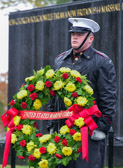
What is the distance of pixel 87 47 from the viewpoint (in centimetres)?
468

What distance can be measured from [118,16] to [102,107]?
13.8ft

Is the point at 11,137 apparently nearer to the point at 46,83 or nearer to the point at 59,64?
the point at 46,83

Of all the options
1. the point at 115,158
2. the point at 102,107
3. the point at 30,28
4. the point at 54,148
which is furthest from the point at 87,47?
the point at 30,28

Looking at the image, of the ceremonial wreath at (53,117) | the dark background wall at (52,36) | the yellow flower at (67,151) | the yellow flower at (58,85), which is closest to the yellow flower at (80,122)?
the ceremonial wreath at (53,117)

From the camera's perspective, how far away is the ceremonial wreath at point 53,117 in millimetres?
4215

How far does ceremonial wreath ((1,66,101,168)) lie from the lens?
4215 millimetres

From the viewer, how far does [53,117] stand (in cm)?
443

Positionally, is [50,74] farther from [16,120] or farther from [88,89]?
[16,120]

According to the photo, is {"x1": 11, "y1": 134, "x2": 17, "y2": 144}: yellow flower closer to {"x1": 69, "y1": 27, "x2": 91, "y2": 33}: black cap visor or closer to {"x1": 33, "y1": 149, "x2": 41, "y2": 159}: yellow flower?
{"x1": 33, "y1": 149, "x2": 41, "y2": 159}: yellow flower

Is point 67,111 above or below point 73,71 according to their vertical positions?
below

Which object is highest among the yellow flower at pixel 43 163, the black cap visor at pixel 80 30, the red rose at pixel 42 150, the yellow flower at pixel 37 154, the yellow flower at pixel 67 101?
the black cap visor at pixel 80 30

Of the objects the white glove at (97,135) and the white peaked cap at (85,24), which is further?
the white peaked cap at (85,24)

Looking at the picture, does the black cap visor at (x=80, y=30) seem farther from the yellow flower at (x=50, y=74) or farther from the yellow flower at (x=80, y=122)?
the yellow flower at (x=80, y=122)

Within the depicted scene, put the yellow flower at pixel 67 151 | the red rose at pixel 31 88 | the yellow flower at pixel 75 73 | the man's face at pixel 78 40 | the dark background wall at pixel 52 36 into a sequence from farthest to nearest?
the dark background wall at pixel 52 36 → the man's face at pixel 78 40 → the red rose at pixel 31 88 → the yellow flower at pixel 75 73 → the yellow flower at pixel 67 151
